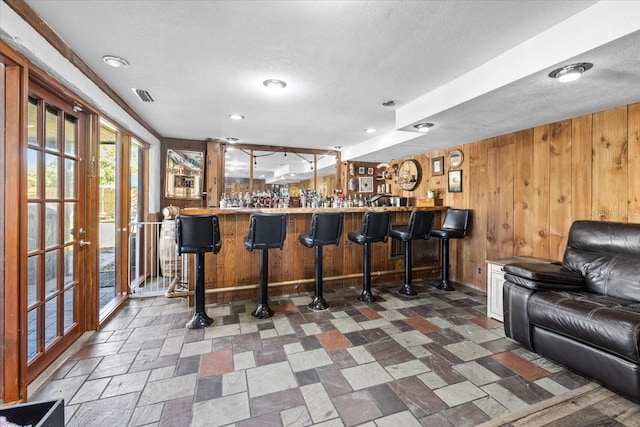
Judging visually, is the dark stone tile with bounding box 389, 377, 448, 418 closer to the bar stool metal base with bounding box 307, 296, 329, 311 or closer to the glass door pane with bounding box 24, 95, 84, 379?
the bar stool metal base with bounding box 307, 296, 329, 311

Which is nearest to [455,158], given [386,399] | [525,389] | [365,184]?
[365,184]

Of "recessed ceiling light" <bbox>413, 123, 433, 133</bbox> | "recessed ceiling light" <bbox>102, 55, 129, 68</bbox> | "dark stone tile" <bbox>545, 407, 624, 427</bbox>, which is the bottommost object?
"dark stone tile" <bbox>545, 407, 624, 427</bbox>

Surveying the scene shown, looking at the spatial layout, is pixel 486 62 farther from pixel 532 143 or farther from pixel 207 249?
pixel 207 249

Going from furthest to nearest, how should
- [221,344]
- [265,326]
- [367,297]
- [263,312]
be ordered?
1. [367,297]
2. [263,312]
3. [265,326]
4. [221,344]

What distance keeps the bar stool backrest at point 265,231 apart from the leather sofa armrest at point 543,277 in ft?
7.53

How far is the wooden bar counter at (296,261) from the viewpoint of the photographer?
12.0ft

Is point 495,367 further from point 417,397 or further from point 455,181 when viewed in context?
point 455,181

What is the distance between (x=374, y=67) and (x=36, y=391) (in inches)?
139

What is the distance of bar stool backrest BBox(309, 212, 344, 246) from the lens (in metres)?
3.30

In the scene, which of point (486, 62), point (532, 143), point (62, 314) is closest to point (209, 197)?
point (62, 314)

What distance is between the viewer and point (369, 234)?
3598 mm

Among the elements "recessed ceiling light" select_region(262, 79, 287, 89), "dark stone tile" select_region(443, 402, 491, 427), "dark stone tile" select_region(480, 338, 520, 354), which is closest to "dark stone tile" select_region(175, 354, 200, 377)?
"dark stone tile" select_region(443, 402, 491, 427)

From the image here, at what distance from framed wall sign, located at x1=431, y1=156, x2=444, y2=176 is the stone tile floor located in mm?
2621

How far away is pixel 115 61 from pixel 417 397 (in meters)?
3.51
